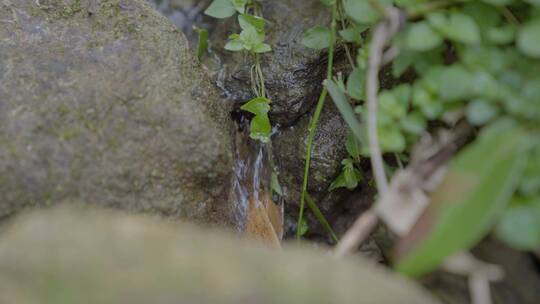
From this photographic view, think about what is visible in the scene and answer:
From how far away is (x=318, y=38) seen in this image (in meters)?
1.82

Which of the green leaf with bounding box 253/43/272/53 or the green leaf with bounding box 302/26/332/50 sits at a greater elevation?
the green leaf with bounding box 302/26/332/50

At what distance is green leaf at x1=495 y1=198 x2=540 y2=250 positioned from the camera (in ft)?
3.56

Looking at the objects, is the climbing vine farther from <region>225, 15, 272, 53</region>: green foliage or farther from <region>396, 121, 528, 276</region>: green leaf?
<region>396, 121, 528, 276</region>: green leaf

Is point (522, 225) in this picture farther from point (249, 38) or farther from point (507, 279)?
point (249, 38)

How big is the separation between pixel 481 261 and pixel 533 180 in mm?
258

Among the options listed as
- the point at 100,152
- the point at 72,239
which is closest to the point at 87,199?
the point at 100,152

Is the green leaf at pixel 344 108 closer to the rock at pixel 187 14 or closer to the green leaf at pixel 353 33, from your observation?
the green leaf at pixel 353 33

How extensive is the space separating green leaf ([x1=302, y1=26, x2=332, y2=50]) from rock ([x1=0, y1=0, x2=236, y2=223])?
349 millimetres

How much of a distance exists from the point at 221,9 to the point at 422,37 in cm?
91

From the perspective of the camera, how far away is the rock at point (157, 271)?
3.28 feet

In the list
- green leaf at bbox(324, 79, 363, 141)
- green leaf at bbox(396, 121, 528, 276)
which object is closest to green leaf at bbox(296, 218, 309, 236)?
green leaf at bbox(324, 79, 363, 141)

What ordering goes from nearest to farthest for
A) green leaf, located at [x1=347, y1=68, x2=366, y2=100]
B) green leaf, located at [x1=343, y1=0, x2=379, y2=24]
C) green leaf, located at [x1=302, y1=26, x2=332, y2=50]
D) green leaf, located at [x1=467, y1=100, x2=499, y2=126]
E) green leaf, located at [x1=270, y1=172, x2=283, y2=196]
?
green leaf, located at [x1=467, y1=100, x2=499, y2=126], green leaf, located at [x1=343, y1=0, x2=379, y2=24], green leaf, located at [x1=347, y1=68, x2=366, y2=100], green leaf, located at [x1=302, y1=26, x2=332, y2=50], green leaf, located at [x1=270, y1=172, x2=283, y2=196]

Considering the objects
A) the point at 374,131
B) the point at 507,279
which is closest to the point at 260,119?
the point at 374,131

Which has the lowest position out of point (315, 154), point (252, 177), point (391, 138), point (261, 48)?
point (252, 177)
